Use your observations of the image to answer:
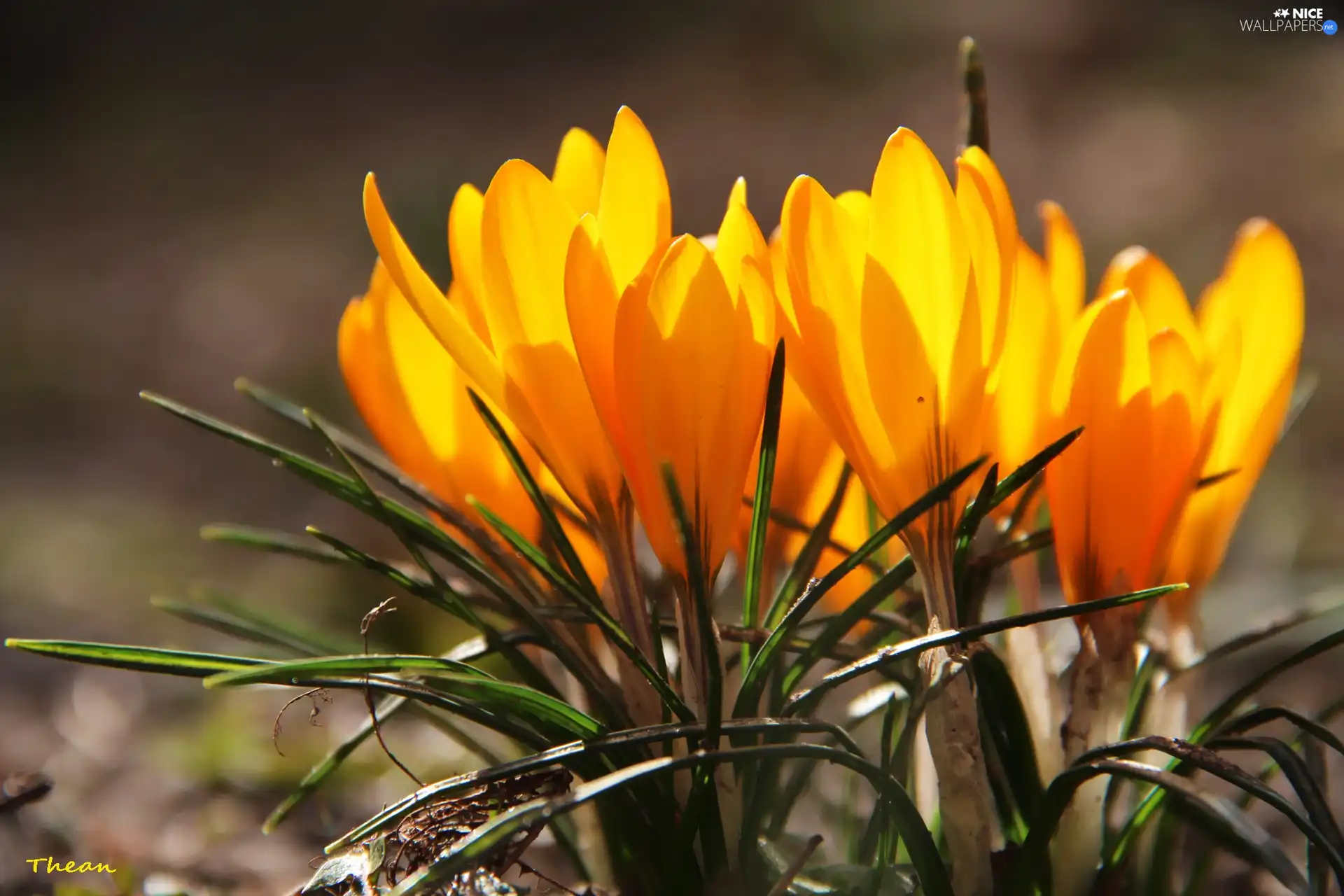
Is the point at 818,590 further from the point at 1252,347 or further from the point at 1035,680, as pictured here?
the point at 1252,347

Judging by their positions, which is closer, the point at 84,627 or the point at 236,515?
the point at 84,627

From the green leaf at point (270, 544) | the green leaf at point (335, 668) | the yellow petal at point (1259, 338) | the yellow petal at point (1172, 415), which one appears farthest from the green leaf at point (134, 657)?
the yellow petal at point (1259, 338)

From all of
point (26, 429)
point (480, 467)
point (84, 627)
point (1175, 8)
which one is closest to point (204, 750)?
point (84, 627)

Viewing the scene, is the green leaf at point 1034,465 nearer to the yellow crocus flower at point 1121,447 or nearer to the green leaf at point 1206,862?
the yellow crocus flower at point 1121,447

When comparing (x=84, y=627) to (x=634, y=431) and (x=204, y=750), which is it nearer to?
(x=204, y=750)

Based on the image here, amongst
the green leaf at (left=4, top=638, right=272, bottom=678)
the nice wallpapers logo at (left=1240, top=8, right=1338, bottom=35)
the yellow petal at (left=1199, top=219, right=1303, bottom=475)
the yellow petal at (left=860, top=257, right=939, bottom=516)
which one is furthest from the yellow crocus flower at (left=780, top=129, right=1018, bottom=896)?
the nice wallpapers logo at (left=1240, top=8, right=1338, bottom=35)

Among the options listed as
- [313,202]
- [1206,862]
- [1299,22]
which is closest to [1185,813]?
[1206,862]
